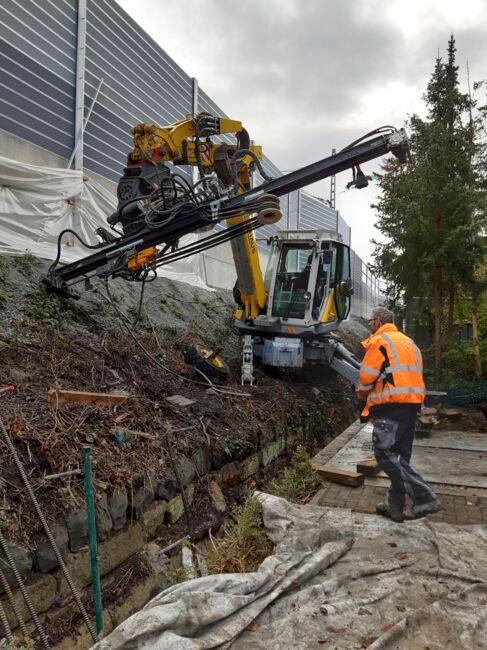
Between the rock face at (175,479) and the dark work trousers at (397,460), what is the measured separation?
1798 mm

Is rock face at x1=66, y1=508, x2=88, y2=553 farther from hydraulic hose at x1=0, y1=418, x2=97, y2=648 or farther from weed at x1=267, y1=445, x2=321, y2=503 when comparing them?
weed at x1=267, y1=445, x2=321, y2=503

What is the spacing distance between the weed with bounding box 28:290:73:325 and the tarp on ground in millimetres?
3790

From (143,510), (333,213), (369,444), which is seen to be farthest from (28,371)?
(333,213)

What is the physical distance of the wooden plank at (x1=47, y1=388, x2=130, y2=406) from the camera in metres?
4.39

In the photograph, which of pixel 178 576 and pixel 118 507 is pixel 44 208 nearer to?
pixel 118 507

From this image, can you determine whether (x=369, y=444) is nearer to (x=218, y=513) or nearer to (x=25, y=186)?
(x=218, y=513)

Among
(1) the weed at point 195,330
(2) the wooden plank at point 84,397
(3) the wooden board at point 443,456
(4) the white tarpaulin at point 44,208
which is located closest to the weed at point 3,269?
(4) the white tarpaulin at point 44,208

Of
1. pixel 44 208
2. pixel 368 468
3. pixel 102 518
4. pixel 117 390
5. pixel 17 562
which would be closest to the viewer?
pixel 17 562

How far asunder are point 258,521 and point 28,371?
2635mm

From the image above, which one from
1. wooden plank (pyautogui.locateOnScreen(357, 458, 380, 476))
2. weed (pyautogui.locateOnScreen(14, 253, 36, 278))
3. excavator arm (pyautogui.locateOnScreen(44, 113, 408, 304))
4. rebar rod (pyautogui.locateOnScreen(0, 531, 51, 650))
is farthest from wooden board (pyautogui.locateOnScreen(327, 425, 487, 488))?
weed (pyautogui.locateOnScreen(14, 253, 36, 278))

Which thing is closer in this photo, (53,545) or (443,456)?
(53,545)

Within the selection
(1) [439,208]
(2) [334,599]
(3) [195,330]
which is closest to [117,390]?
(2) [334,599]

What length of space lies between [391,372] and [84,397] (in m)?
2.83

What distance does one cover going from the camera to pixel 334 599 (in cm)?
325
